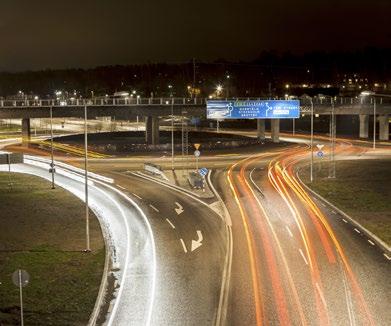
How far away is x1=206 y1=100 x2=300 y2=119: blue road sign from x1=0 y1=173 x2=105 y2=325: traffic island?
3966 centimetres

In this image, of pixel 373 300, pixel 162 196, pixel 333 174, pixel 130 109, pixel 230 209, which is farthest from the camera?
pixel 130 109

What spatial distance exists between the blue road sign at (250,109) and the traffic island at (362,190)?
13496mm

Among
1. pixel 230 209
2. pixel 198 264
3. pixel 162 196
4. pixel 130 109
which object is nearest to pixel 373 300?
pixel 198 264

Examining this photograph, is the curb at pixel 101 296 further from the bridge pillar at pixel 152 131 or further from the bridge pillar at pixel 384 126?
the bridge pillar at pixel 384 126

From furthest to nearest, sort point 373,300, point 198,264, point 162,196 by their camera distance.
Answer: point 162,196
point 198,264
point 373,300

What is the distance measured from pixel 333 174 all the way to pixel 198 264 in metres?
40.5

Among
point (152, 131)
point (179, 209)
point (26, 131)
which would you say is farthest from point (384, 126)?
→ point (179, 209)

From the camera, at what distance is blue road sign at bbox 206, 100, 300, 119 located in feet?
307

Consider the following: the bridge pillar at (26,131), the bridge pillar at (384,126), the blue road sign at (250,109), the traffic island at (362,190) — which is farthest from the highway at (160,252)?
the bridge pillar at (384,126)

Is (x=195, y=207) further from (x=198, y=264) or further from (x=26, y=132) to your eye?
(x=26, y=132)

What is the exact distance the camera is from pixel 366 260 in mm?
36031

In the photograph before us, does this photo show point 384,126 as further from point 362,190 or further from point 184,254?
point 184,254

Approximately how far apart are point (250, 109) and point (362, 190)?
115 feet

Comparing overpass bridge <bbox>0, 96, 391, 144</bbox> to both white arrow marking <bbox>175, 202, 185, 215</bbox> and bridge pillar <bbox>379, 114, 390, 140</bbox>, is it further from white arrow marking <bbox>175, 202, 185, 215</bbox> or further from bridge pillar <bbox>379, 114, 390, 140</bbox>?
white arrow marking <bbox>175, 202, 185, 215</bbox>
